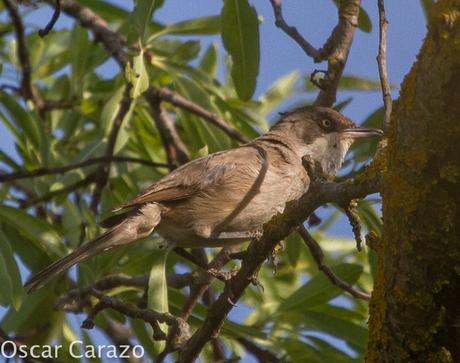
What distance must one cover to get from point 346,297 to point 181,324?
242cm

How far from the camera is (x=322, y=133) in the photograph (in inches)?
268

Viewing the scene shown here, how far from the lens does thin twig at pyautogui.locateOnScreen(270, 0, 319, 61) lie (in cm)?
572

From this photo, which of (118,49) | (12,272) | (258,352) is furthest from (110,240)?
(118,49)

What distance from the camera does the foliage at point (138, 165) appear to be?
5656mm

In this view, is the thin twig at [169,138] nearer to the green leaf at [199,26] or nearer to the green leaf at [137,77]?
the green leaf at [199,26]

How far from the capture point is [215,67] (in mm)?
7785

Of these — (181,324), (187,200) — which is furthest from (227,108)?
(181,324)

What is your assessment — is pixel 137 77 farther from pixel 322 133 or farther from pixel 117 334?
pixel 117 334

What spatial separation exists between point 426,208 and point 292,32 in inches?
111

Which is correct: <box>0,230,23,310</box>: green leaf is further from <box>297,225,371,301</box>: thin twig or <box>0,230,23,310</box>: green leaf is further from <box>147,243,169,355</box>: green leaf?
<box>297,225,371,301</box>: thin twig

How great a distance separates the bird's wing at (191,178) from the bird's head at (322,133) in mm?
771

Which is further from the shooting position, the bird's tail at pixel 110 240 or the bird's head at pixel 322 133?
the bird's head at pixel 322 133

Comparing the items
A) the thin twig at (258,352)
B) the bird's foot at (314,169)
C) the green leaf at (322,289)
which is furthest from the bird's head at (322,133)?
the bird's foot at (314,169)

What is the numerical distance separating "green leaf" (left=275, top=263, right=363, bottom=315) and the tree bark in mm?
2398
